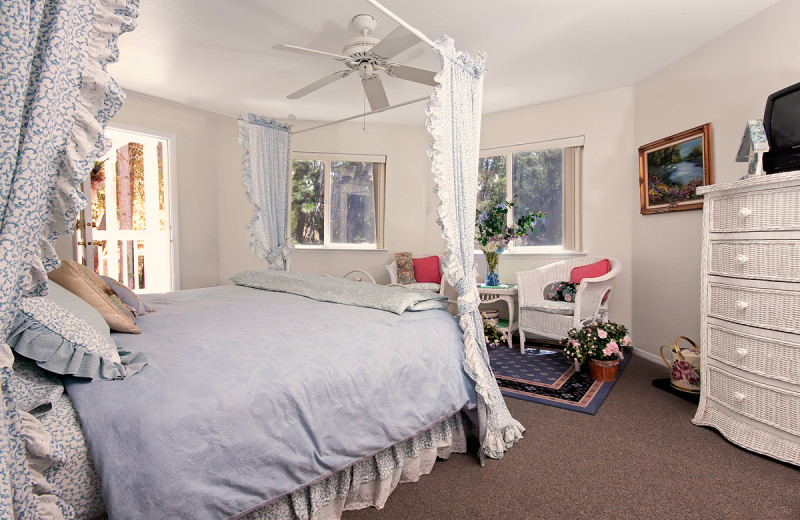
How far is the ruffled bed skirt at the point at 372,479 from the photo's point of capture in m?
1.45

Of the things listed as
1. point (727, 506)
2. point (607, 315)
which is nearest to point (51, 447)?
point (727, 506)

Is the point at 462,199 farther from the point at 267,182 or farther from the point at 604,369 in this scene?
the point at 267,182

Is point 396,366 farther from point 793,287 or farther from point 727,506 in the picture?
point 793,287

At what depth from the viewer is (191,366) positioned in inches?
52.9

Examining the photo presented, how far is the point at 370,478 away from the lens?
1.72 m

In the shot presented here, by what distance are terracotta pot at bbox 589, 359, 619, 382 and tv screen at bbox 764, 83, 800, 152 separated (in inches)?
69.3

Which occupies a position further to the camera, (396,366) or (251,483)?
(396,366)

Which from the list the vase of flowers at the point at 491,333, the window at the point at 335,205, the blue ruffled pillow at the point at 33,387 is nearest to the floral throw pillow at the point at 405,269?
the window at the point at 335,205

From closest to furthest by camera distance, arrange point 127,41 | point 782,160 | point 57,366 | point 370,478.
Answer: point 57,366 → point 370,478 → point 782,160 → point 127,41

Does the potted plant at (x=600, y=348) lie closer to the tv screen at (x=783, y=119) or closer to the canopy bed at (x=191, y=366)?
the canopy bed at (x=191, y=366)

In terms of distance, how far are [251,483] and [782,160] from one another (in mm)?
2826

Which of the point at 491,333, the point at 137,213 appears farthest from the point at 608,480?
the point at 137,213

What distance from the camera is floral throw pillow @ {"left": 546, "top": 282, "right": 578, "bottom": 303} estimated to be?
159 inches

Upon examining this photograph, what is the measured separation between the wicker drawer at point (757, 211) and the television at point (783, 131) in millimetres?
184
